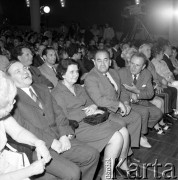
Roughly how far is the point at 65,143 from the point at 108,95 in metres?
1.04

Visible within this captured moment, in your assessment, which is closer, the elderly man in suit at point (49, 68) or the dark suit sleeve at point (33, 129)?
the dark suit sleeve at point (33, 129)

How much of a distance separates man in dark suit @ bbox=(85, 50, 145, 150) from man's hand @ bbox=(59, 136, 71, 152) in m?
0.79

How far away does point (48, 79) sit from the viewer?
12.8 feet

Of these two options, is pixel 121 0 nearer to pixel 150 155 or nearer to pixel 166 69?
pixel 166 69

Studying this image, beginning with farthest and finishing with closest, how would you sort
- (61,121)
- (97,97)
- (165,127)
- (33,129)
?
(165,127), (97,97), (61,121), (33,129)

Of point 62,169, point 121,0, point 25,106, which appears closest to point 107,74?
point 25,106

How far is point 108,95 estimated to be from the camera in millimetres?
3117

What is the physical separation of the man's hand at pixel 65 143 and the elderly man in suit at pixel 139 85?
4.68 ft

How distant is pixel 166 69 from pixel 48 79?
2150 mm

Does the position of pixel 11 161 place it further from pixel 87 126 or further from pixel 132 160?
pixel 132 160

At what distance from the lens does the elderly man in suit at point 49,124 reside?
2162 mm

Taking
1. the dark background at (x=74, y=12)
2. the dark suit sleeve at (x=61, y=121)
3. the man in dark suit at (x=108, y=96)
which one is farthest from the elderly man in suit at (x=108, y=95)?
the dark background at (x=74, y=12)

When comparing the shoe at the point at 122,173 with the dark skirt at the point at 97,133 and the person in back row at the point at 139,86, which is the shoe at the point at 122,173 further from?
the person in back row at the point at 139,86

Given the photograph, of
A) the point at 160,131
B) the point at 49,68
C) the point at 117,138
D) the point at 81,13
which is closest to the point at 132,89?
the point at 160,131
